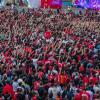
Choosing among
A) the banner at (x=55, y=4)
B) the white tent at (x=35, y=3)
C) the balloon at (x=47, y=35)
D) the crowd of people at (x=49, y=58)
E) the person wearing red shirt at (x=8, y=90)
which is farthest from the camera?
the white tent at (x=35, y=3)

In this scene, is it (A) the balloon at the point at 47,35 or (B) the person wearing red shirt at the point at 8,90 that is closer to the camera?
(B) the person wearing red shirt at the point at 8,90

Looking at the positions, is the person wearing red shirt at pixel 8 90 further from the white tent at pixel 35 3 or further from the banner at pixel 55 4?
the white tent at pixel 35 3

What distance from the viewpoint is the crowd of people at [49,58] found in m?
15.4

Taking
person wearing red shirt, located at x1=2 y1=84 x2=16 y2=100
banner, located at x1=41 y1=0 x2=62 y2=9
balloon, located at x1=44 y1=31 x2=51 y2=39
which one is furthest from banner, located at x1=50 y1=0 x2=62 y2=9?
person wearing red shirt, located at x1=2 y1=84 x2=16 y2=100

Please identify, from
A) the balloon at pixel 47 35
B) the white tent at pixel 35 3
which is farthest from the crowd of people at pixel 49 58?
the white tent at pixel 35 3

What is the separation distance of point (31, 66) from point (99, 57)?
12.5 ft

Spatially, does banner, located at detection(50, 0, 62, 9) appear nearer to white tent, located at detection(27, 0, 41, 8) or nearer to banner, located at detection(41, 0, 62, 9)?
banner, located at detection(41, 0, 62, 9)

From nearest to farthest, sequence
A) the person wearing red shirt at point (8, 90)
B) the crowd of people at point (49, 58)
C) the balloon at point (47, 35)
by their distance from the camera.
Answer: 1. the person wearing red shirt at point (8, 90)
2. the crowd of people at point (49, 58)
3. the balloon at point (47, 35)

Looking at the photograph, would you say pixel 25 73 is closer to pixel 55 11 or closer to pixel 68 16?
pixel 68 16

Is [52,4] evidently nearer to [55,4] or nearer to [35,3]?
[55,4]

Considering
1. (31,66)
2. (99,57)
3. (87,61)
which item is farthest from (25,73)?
(99,57)

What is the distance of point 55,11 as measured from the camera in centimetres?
3716

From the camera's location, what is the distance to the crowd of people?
15.4m

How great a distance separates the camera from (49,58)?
20.1 meters
